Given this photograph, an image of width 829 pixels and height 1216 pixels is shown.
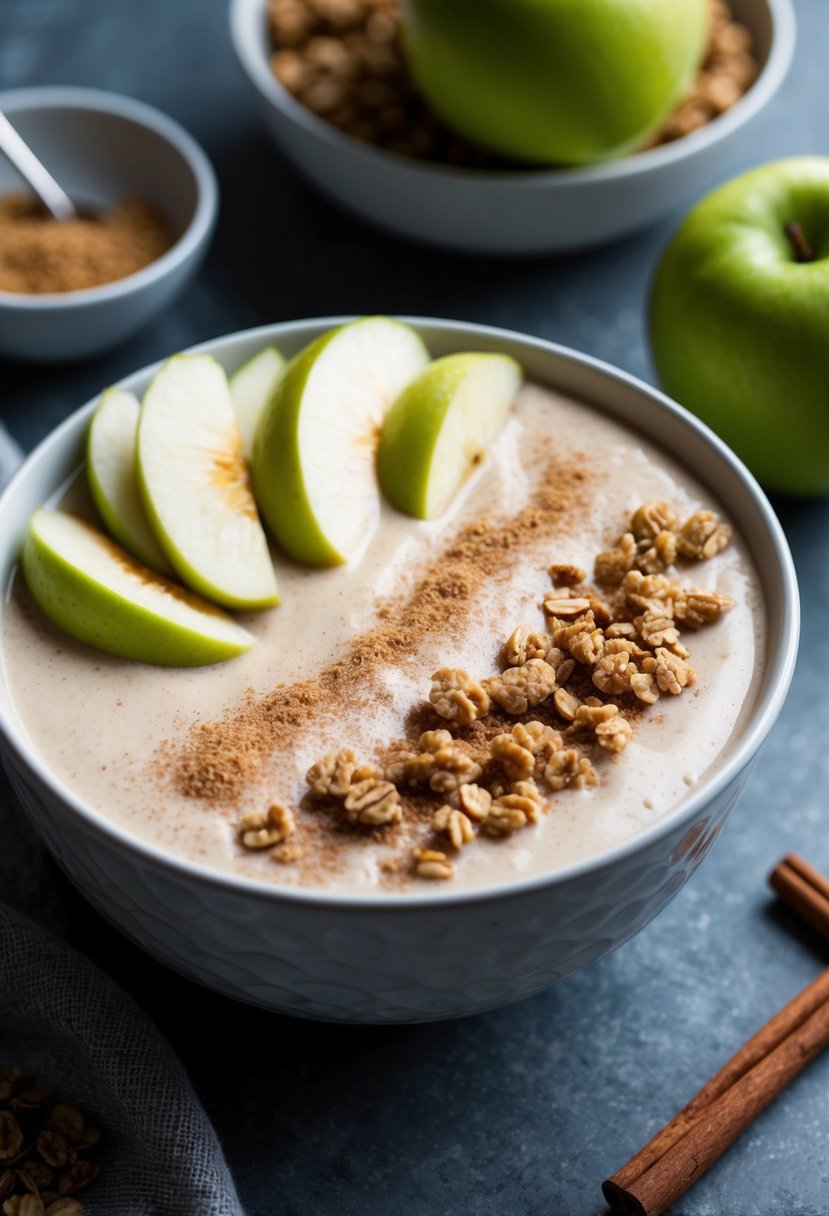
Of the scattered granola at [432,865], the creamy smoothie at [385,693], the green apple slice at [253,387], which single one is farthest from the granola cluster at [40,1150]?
the green apple slice at [253,387]

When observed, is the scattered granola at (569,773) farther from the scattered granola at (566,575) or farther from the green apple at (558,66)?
the green apple at (558,66)

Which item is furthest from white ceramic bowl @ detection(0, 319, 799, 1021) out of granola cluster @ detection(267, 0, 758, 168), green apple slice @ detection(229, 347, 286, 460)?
granola cluster @ detection(267, 0, 758, 168)

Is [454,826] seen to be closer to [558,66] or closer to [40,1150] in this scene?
[40,1150]

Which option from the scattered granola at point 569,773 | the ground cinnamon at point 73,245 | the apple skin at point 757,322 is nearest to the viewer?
the scattered granola at point 569,773

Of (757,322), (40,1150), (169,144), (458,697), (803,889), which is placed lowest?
(40,1150)

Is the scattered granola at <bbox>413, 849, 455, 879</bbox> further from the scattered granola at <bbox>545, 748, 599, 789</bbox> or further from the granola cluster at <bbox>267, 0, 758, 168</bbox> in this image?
the granola cluster at <bbox>267, 0, 758, 168</bbox>

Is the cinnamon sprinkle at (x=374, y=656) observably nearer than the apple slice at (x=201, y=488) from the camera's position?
Yes

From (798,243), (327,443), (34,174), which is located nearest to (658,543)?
(327,443)

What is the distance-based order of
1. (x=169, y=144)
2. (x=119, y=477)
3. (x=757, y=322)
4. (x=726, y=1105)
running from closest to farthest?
(x=726, y=1105) < (x=119, y=477) < (x=757, y=322) < (x=169, y=144)
